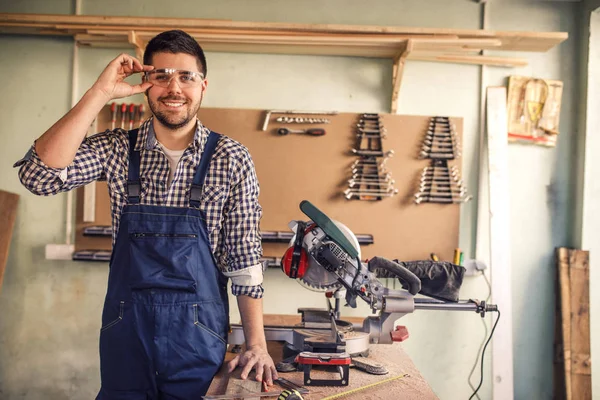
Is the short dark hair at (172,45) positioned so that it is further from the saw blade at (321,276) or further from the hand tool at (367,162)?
the hand tool at (367,162)

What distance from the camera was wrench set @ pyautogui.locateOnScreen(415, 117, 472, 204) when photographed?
3318mm

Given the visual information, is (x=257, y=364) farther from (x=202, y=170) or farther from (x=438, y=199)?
(x=438, y=199)

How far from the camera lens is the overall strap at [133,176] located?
5.42ft

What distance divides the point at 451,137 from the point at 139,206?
7.43 ft

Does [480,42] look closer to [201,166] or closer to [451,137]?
[451,137]

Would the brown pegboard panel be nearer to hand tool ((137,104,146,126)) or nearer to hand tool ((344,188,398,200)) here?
hand tool ((344,188,398,200))

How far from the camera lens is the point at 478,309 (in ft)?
5.92

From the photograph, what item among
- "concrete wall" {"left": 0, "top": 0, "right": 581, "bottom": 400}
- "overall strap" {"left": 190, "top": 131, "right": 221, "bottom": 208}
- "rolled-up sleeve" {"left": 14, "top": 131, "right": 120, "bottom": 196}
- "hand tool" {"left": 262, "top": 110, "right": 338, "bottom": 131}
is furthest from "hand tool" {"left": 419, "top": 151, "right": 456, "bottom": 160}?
"rolled-up sleeve" {"left": 14, "top": 131, "right": 120, "bottom": 196}

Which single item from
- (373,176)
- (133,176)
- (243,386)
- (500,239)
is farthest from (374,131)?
(243,386)

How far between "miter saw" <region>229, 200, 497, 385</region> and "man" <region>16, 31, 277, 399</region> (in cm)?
14

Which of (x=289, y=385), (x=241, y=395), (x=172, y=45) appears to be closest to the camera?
(x=241, y=395)

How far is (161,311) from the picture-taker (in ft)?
4.94

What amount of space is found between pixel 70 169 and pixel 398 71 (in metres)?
2.15

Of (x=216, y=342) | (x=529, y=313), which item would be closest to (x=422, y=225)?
(x=529, y=313)
